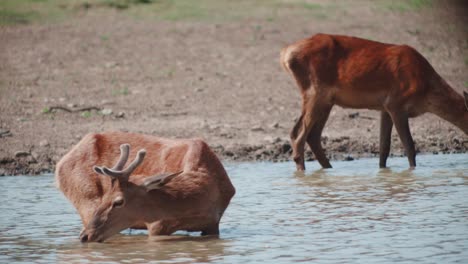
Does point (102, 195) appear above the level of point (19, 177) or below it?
above

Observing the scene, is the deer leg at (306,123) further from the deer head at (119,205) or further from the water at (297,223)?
the deer head at (119,205)

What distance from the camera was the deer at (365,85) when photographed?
12852mm

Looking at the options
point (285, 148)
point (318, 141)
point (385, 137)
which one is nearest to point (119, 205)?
point (318, 141)

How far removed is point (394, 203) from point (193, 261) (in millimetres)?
2934

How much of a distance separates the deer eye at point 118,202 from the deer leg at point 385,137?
17.4 ft

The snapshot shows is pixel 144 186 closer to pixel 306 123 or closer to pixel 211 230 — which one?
pixel 211 230

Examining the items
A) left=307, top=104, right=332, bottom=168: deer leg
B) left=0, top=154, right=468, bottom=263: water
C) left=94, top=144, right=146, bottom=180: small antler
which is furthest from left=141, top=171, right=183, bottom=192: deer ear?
left=307, top=104, right=332, bottom=168: deer leg

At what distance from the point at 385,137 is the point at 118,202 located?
553 centimetres

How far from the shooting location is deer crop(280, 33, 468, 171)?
12852 millimetres

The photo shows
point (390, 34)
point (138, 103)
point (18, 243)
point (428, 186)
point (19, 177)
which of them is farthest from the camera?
point (390, 34)

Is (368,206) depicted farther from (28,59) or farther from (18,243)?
(28,59)

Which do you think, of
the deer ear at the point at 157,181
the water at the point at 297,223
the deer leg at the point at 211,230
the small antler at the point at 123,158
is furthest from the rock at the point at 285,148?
the small antler at the point at 123,158

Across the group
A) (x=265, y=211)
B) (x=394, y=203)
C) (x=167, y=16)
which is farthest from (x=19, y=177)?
(x=167, y=16)

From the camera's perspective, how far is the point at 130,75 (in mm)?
17594
